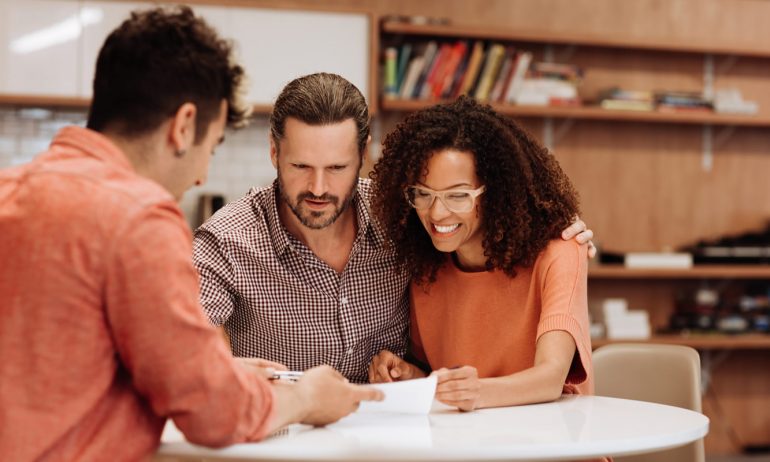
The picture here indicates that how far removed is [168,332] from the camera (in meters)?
1.25

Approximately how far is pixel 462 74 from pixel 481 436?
3.25 meters

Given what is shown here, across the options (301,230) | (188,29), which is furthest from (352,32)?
(188,29)

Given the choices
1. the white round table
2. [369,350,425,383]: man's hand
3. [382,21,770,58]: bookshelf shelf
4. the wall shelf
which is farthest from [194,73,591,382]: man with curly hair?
[382,21,770,58]: bookshelf shelf

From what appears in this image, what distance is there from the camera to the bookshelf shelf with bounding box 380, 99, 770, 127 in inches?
177

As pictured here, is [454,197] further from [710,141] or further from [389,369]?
[710,141]

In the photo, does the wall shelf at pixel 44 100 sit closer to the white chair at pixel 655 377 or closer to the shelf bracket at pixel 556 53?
the shelf bracket at pixel 556 53

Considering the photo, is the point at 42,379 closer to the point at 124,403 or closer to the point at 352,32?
the point at 124,403

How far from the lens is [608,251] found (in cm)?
484

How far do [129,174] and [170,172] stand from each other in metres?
0.10

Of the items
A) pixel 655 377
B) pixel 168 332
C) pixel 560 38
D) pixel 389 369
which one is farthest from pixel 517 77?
pixel 168 332

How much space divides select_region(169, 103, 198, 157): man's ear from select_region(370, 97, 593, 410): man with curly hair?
0.81m

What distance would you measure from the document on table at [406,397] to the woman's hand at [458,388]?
45 mm

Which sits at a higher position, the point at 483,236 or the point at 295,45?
the point at 295,45

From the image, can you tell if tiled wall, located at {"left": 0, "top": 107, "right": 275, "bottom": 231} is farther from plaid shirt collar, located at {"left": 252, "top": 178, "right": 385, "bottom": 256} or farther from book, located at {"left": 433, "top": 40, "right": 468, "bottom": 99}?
plaid shirt collar, located at {"left": 252, "top": 178, "right": 385, "bottom": 256}
